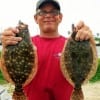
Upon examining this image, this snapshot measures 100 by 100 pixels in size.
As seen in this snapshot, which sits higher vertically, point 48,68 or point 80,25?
point 80,25

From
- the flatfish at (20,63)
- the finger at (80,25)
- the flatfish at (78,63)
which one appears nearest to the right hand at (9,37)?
the flatfish at (20,63)

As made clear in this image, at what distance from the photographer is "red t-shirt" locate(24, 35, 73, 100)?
476 cm

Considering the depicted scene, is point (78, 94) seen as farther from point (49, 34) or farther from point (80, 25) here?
point (49, 34)

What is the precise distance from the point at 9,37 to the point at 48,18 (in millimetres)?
778

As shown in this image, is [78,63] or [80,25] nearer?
[78,63]

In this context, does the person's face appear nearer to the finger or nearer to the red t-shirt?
the red t-shirt

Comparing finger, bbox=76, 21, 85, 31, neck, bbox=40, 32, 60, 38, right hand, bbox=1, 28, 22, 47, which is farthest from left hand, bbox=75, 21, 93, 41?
neck, bbox=40, 32, 60, 38

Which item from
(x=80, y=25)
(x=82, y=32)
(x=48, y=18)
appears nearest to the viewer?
(x=82, y=32)

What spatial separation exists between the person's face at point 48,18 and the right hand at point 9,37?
665mm

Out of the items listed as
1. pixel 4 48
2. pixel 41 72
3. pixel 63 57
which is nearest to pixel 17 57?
pixel 4 48

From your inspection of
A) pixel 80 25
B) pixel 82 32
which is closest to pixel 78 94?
pixel 82 32

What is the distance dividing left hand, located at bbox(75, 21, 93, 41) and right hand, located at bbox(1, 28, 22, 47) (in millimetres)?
587

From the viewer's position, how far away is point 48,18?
473 cm

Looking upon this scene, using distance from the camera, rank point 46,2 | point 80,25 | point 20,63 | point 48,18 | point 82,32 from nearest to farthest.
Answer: point 20,63 → point 82,32 → point 80,25 → point 48,18 → point 46,2
